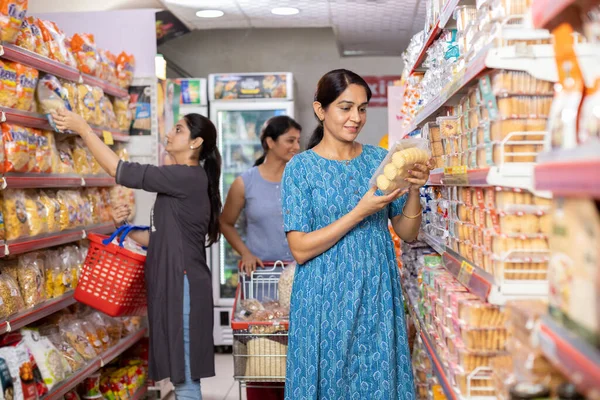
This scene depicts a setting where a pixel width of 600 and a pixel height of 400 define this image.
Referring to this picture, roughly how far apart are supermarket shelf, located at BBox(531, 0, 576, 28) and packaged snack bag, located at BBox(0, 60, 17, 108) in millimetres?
2619

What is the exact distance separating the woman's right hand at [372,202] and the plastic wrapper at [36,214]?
1.96m

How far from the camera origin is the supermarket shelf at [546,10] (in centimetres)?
129

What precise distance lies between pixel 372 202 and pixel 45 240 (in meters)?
2.05

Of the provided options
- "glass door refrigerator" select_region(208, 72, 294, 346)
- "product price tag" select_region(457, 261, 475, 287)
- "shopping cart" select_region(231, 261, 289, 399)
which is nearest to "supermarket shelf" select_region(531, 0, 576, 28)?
"product price tag" select_region(457, 261, 475, 287)

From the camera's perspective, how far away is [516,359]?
143 cm

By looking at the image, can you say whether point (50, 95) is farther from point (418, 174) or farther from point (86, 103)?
point (418, 174)

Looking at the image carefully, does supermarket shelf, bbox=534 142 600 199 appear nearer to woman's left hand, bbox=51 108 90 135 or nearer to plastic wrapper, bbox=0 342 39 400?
plastic wrapper, bbox=0 342 39 400

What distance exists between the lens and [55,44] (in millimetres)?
4059

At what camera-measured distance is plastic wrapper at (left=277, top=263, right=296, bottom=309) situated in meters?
3.70

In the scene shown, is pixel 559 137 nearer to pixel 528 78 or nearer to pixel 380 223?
pixel 528 78

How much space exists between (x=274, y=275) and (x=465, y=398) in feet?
7.21

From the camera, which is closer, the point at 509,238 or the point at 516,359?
the point at 516,359

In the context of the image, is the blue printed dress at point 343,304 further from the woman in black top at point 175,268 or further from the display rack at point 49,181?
the display rack at point 49,181

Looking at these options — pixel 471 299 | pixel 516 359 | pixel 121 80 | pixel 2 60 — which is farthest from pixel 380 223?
pixel 121 80
